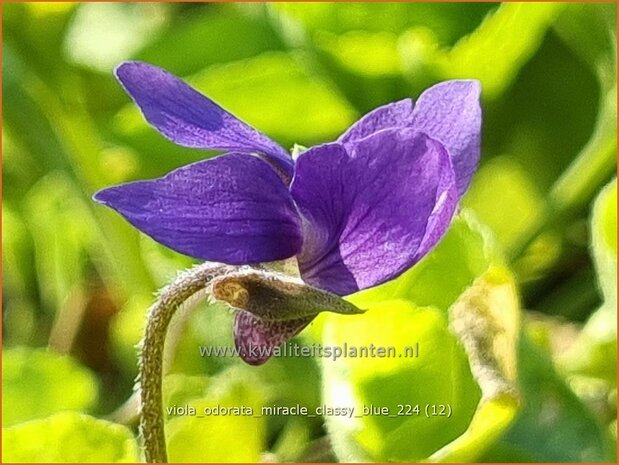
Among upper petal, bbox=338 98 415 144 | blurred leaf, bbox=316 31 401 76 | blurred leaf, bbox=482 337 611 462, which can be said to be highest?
upper petal, bbox=338 98 415 144

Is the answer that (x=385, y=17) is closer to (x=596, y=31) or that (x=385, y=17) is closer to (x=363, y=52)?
(x=363, y=52)

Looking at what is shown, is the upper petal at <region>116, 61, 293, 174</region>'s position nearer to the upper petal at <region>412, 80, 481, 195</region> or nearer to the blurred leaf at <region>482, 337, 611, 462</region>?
the upper petal at <region>412, 80, 481, 195</region>

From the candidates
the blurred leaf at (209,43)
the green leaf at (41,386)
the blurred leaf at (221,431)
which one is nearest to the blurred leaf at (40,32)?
the blurred leaf at (209,43)

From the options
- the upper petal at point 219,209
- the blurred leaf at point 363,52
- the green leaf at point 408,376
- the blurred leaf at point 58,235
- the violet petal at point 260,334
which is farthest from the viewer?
the blurred leaf at point 58,235

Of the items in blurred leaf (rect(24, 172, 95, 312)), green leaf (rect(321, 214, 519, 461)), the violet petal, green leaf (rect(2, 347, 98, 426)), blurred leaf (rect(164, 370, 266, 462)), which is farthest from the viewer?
blurred leaf (rect(24, 172, 95, 312))

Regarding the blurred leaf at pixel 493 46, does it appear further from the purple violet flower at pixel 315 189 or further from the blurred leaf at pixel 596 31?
the purple violet flower at pixel 315 189

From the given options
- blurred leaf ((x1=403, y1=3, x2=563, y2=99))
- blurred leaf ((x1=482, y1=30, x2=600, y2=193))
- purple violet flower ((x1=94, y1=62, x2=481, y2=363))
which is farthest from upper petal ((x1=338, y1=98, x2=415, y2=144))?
blurred leaf ((x1=482, y1=30, x2=600, y2=193))
